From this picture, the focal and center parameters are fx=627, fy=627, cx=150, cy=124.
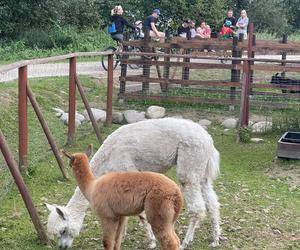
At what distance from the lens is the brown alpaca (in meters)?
4.58

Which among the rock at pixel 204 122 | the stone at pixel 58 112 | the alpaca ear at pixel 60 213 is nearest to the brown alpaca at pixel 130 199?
the alpaca ear at pixel 60 213

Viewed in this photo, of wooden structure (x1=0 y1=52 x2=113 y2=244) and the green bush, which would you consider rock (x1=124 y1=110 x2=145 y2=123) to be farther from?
the green bush

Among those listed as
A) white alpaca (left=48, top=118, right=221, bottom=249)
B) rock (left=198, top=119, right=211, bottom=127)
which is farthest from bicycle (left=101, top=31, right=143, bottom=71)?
white alpaca (left=48, top=118, right=221, bottom=249)

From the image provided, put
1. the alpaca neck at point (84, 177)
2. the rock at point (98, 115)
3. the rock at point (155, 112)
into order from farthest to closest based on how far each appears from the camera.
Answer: the rock at point (155, 112) < the rock at point (98, 115) < the alpaca neck at point (84, 177)

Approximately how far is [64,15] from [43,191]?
21166 mm

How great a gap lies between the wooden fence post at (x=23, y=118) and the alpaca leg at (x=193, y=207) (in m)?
2.50

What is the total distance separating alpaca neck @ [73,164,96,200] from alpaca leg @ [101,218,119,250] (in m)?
0.27

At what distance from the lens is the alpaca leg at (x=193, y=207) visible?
18.8 feet

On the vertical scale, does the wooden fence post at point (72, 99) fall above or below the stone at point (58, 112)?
above

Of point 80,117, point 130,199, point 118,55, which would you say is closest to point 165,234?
point 130,199

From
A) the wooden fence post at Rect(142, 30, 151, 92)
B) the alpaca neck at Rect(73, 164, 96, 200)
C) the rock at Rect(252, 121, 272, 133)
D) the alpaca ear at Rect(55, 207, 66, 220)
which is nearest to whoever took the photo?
the alpaca neck at Rect(73, 164, 96, 200)

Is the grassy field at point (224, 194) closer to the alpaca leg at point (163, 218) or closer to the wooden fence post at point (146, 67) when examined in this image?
the alpaca leg at point (163, 218)

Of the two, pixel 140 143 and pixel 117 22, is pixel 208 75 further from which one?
pixel 140 143

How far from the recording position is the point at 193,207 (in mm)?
Answer: 5738
